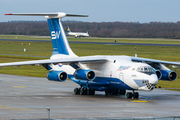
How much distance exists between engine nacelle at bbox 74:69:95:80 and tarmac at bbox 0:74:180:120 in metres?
1.72

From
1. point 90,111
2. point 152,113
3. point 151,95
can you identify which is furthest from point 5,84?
point 152,113

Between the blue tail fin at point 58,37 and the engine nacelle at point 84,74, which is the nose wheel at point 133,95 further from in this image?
the blue tail fin at point 58,37

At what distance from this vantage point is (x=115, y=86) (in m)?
29.0

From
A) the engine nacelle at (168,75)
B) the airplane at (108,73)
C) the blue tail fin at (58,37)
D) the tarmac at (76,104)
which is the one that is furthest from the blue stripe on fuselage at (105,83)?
the engine nacelle at (168,75)

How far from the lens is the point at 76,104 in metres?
24.9

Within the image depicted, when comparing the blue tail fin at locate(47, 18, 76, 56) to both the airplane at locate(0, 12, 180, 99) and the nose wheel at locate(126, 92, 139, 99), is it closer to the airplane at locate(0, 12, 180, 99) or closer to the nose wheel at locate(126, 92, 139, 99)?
the airplane at locate(0, 12, 180, 99)

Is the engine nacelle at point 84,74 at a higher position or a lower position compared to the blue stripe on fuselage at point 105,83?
higher

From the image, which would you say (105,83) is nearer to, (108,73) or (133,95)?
(108,73)

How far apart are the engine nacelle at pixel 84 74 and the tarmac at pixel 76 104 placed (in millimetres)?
1716

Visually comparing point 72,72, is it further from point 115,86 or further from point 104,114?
point 104,114

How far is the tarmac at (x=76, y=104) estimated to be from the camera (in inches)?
801

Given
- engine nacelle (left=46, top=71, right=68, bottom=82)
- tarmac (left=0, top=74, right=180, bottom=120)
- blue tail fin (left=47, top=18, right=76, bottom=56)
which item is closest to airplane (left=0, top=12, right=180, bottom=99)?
engine nacelle (left=46, top=71, right=68, bottom=82)

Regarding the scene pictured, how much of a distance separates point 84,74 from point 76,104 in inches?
156

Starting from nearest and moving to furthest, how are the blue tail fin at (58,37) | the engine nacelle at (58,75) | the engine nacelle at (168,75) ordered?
the engine nacelle at (58,75)
the engine nacelle at (168,75)
the blue tail fin at (58,37)
